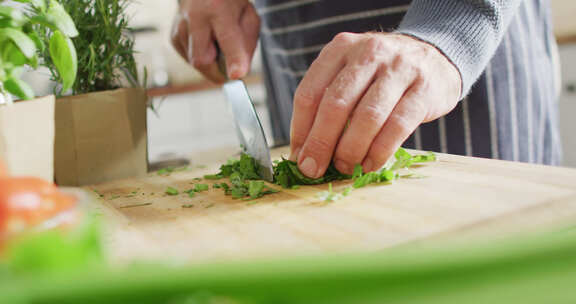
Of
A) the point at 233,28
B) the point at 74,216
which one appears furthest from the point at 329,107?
the point at 233,28

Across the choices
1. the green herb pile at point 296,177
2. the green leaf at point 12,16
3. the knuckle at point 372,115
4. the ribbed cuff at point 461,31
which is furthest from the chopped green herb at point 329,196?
the green leaf at point 12,16

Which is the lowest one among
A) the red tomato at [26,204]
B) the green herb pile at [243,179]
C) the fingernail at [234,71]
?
the green herb pile at [243,179]

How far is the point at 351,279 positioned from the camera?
0.25 metres

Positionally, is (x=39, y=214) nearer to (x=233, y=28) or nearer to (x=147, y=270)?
(x=147, y=270)

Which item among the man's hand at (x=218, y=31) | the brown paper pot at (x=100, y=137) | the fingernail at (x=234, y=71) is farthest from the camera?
the man's hand at (x=218, y=31)

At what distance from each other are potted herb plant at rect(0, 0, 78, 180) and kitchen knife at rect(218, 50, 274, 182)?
30 cm

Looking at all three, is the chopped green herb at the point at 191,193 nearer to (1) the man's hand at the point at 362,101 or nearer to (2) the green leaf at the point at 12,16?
(1) the man's hand at the point at 362,101

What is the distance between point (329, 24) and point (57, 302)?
1.14 meters

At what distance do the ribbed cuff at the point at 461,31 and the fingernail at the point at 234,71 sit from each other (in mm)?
377

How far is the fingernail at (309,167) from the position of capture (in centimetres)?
74

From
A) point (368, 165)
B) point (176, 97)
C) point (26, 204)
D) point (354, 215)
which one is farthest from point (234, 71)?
point (176, 97)

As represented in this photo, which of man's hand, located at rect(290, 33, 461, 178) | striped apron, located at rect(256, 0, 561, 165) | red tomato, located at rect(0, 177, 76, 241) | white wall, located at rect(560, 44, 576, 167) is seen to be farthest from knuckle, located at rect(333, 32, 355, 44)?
white wall, located at rect(560, 44, 576, 167)

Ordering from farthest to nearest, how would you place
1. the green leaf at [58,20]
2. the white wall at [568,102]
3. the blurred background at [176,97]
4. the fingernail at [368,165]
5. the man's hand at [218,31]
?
the blurred background at [176,97] → the white wall at [568,102] → the man's hand at [218,31] → the fingernail at [368,165] → the green leaf at [58,20]

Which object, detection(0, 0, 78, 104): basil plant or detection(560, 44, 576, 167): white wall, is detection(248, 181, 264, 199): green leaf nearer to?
detection(0, 0, 78, 104): basil plant
